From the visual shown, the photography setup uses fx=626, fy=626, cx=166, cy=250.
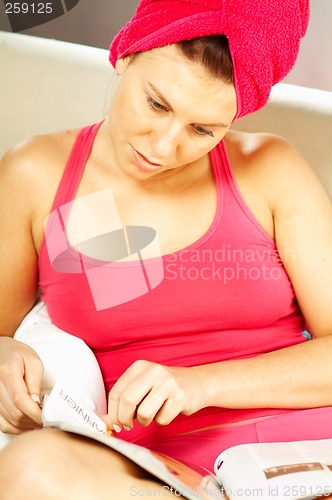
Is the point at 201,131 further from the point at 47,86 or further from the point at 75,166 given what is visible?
the point at 47,86

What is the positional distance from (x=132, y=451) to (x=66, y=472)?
0.26 ft

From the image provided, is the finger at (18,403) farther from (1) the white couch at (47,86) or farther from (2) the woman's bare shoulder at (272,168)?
(1) the white couch at (47,86)

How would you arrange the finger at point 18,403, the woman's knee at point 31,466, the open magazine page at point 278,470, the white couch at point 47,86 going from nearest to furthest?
the woman's knee at point 31,466
the open magazine page at point 278,470
the finger at point 18,403
the white couch at point 47,86

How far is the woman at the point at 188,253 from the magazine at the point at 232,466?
0.18 feet

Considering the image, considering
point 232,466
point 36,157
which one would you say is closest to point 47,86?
point 36,157

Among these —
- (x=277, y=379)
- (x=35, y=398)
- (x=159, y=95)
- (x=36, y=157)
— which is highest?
(x=159, y=95)

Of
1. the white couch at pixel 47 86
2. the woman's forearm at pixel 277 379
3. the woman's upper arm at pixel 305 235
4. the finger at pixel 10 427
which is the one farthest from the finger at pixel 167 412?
the white couch at pixel 47 86

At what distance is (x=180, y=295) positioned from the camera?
3.57 feet

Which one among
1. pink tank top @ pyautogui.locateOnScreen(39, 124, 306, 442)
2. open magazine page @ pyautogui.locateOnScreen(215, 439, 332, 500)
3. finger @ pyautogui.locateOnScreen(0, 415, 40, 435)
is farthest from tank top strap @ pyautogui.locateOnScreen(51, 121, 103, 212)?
open magazine page @ pyautogui.locateOnScreen(215, 439, 332, 500)

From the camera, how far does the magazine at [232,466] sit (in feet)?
2.44

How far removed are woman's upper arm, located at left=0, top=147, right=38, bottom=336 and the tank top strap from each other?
53 mm

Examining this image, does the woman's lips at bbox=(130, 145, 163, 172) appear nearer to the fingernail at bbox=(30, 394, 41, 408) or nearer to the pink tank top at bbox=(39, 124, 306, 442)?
the pink tank top at bbox=(39, 124, 306, 442)

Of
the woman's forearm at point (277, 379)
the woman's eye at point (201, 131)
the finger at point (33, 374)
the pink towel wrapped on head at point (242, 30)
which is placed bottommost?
the woman's forearm at point (277, 379)

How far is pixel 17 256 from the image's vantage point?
3.68ft
